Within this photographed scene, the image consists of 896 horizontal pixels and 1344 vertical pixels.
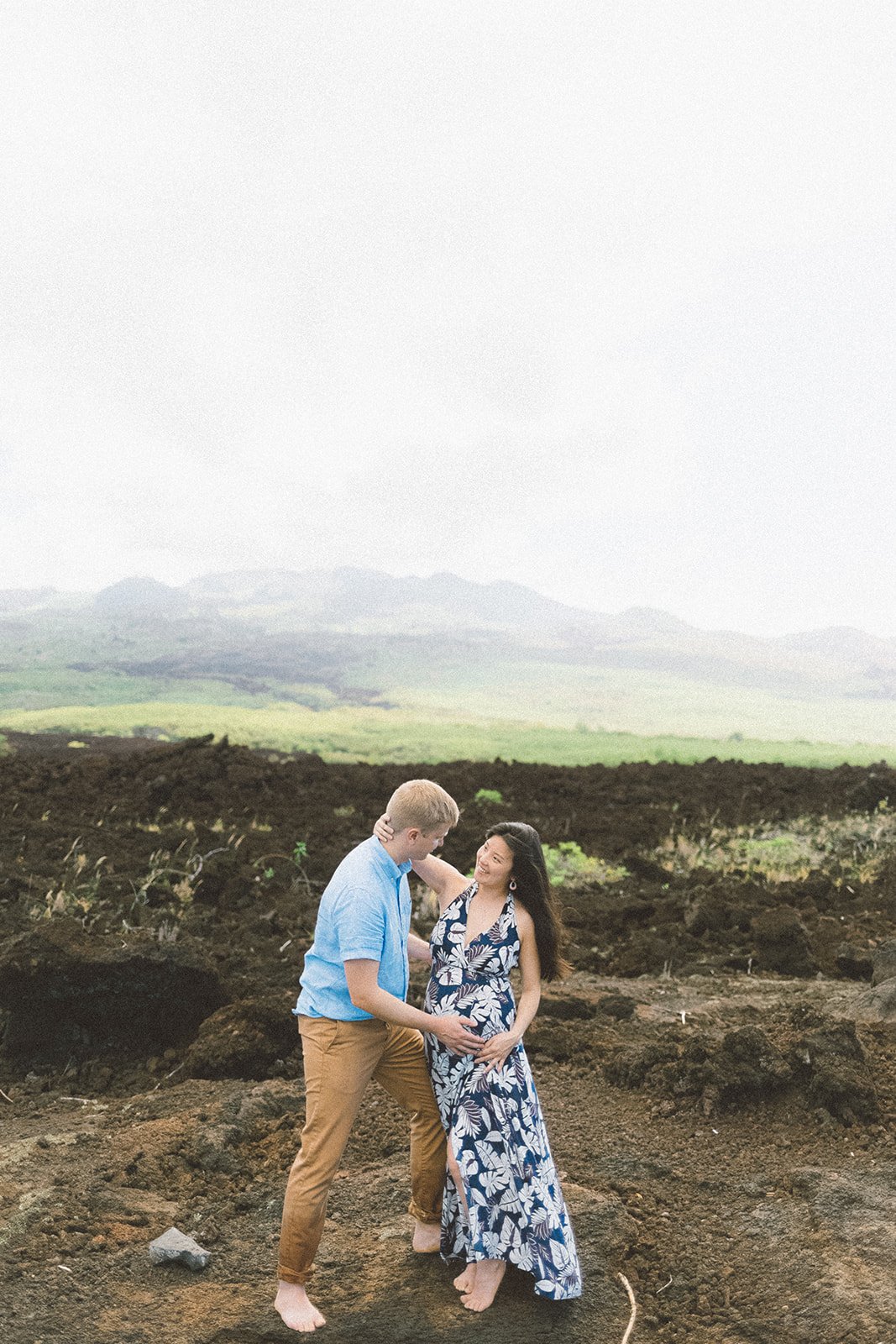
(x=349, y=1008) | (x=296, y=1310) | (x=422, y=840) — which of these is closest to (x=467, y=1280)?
(x=296, y=1310)

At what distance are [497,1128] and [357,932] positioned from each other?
84 cm

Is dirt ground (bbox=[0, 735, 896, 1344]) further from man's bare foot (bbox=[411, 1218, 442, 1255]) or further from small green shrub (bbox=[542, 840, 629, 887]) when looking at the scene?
small green shrub (bbox=[542, 840, 629, 887])

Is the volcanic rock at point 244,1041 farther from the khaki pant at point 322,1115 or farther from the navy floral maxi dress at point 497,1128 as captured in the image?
the navy floral maxi dress at point 497,1128

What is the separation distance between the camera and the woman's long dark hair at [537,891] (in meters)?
3.55

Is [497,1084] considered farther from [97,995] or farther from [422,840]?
[97,995]

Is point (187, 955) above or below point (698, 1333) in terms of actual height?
above

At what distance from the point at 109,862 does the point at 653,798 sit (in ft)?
31.1

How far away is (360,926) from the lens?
10.9 ft

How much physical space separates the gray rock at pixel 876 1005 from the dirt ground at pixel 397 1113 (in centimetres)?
2

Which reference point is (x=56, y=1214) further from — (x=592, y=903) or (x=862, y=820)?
(x=862, y=820)

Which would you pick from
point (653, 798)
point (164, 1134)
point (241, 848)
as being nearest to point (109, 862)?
point (241, 848)

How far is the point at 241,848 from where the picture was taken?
34.8ft

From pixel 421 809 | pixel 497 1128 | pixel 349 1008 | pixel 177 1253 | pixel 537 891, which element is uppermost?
pixel 421 809

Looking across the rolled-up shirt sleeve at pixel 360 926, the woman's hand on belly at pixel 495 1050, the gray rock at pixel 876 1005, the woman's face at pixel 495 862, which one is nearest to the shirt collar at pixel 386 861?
the rolled-up shirt sleeve at pixel 360 926
